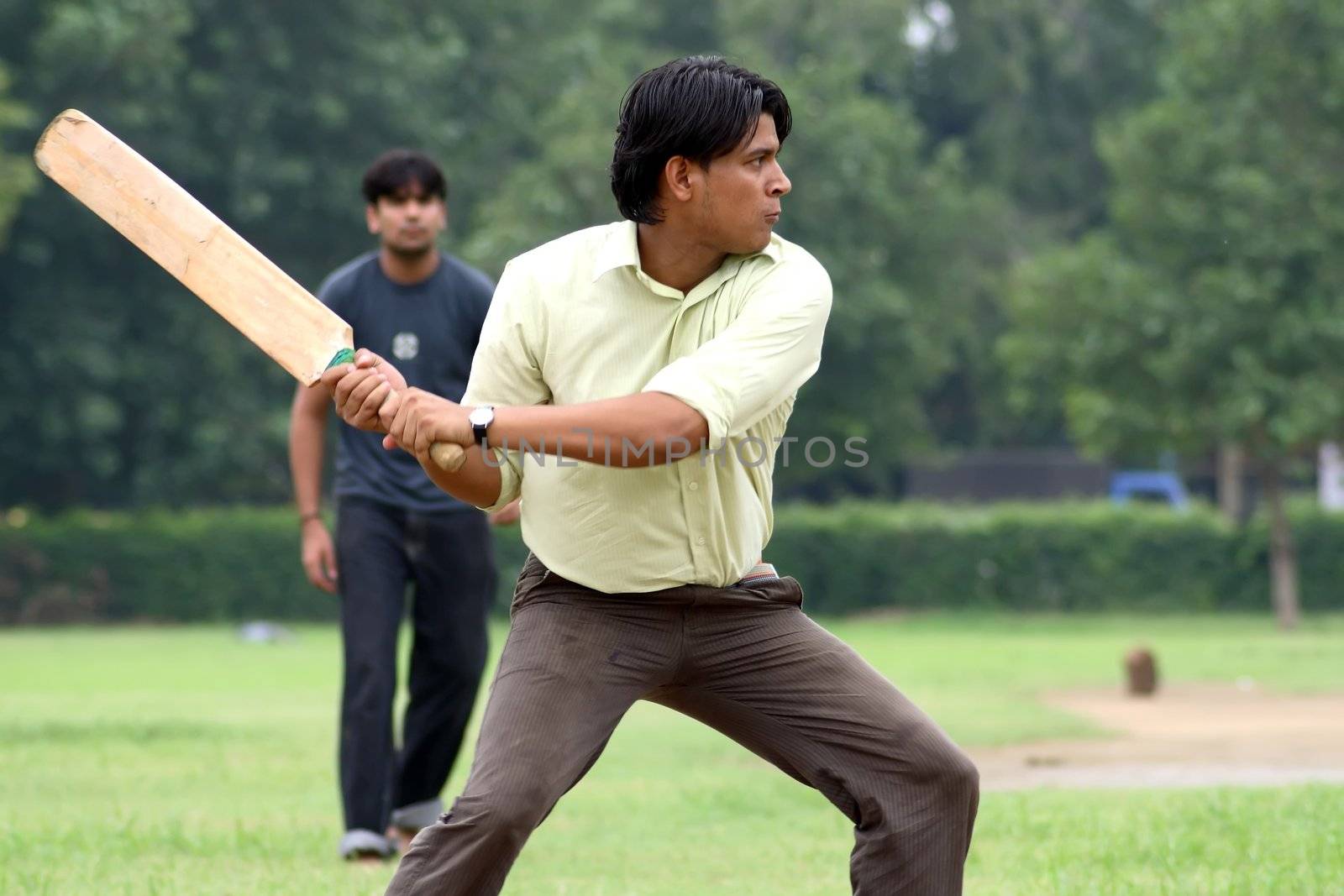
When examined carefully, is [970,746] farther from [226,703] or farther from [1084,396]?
[1084,396]

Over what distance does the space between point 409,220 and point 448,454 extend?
10.3 feet

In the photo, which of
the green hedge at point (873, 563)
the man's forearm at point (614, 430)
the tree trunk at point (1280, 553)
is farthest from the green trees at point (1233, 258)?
the man's forearm at point (614, 430)

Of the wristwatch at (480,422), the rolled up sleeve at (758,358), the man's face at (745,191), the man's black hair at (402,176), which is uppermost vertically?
the man's black hair at (402,176)

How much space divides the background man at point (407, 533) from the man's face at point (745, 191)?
9.58 feet

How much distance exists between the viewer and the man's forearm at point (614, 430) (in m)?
3.83

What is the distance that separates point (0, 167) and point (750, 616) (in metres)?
24.4

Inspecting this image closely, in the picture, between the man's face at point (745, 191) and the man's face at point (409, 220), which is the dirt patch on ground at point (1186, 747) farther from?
the man's face at point (745, 191)

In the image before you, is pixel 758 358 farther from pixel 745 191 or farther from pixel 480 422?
pixel 480 422

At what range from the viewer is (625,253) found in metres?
4.22

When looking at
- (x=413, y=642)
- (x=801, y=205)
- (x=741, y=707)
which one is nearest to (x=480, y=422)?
(x=741, y=707)

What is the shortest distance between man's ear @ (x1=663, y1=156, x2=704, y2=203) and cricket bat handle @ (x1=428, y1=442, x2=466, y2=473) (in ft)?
2.53

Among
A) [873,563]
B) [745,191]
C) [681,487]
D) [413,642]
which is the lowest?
[873,563]

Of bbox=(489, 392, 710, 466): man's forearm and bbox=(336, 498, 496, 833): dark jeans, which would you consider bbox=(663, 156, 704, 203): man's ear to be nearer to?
bbox=(489, 392, 710, 466): man's forearm

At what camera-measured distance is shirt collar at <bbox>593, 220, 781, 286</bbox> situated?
4.21 meters
